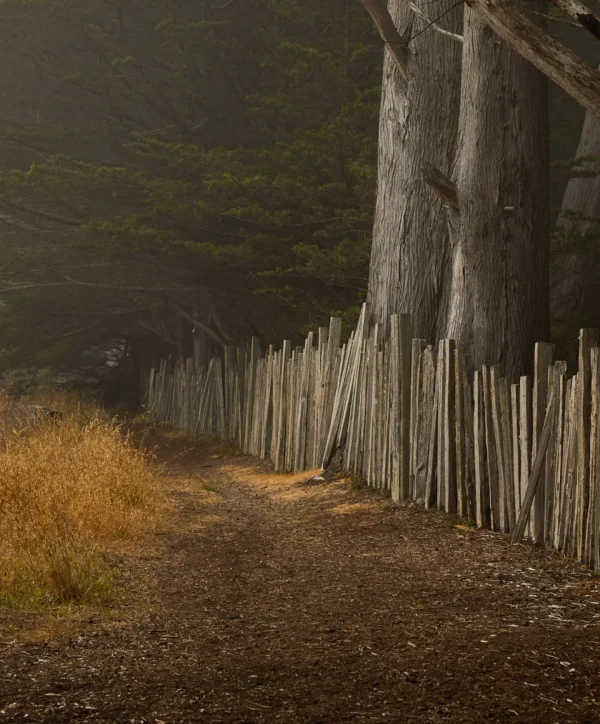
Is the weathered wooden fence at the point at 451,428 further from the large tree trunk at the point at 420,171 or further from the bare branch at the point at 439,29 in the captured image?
the bare branch at the point at 439,29

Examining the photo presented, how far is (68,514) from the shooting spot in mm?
6598

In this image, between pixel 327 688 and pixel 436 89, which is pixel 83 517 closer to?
pixel 327 688

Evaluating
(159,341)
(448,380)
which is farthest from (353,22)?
(159,341)

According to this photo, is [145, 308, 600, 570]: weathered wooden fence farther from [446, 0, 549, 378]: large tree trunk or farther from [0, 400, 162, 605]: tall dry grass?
[0, 400, 162, 605]: tall dry grass

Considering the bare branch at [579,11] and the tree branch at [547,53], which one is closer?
the bare branch at [579,11]

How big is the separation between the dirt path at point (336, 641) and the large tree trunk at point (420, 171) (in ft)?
10.5

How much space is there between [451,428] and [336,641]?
11.0 feet

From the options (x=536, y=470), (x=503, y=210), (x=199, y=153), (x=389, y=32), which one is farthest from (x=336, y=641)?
(x=199, y=153)

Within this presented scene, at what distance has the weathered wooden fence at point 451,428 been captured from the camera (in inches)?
224

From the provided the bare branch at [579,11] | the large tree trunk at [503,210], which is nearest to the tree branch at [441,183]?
the large tree trunk at [503,210]

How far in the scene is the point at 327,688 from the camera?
3.49 metres

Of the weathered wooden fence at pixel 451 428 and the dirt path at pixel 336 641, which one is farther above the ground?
the weathered wooden fence at pixel 451 428

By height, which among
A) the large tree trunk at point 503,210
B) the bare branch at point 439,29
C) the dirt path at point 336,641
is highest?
the bare branch at point 439,29

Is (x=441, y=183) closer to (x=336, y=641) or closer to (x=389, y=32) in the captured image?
(x=389, y=32)
